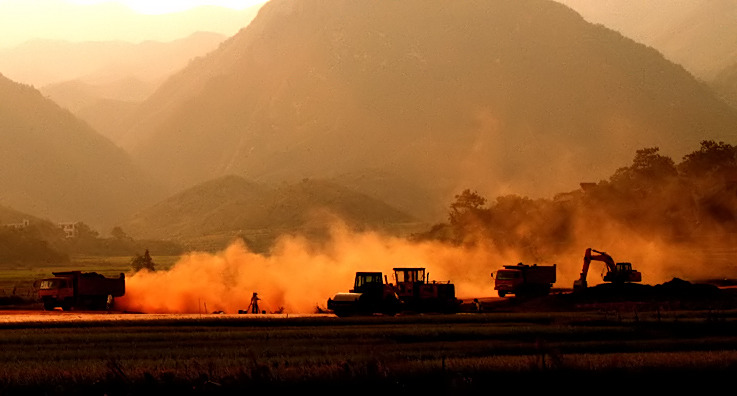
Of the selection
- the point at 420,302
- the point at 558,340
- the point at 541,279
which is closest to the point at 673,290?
the point at 541,279

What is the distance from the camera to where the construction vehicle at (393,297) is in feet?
253

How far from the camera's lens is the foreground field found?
34.0 meters

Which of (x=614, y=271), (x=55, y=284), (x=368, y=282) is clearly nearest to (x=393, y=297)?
(x=368, y=282)

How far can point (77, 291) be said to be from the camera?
101625 mm

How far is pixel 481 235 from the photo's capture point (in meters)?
192

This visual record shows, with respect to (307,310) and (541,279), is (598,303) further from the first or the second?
(307,310)

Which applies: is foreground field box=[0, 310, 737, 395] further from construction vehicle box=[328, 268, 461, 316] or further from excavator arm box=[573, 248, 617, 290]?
excavator arm box=[573, 248, 617, 290]

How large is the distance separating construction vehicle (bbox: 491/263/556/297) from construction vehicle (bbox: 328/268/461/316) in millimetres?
18926

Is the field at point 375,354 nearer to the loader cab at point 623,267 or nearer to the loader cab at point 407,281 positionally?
the loader cab at point 407,281

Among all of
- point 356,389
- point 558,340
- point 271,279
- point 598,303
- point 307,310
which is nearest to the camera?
point 356,389

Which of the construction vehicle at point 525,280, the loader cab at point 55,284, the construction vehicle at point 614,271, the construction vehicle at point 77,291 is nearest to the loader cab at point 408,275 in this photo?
the construction vehicle at point 525,280

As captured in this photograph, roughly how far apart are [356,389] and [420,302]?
49222 millimetres

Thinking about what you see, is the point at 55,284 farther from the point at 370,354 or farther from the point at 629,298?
the point at 370,354

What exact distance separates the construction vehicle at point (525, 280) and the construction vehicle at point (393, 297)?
745 inches
